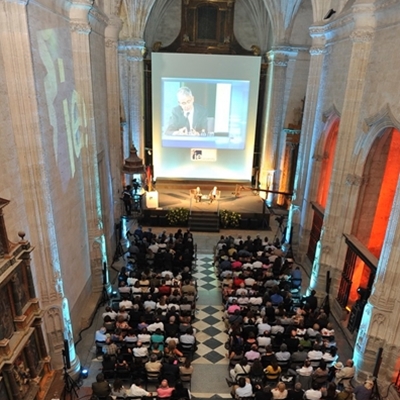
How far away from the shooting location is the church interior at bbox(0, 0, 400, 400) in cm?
707

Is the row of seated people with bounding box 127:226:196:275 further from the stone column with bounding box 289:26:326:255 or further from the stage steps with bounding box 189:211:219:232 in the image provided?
the stone column with bounding box 289:26:326:255

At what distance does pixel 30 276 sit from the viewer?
709 cm

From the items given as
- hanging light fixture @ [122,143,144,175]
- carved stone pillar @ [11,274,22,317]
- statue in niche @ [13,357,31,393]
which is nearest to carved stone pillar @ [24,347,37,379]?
statue in niche @ [13,357,31,393]

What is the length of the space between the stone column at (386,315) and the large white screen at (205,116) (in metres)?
15.3

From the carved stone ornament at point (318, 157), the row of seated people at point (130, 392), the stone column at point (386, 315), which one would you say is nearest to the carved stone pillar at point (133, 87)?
the carved stone ornament at point (318, 157)

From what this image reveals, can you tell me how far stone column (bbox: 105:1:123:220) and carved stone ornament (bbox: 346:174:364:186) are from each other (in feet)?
29.3

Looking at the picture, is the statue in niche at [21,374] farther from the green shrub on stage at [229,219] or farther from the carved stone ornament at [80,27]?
the green shrub on stage at [229,219]

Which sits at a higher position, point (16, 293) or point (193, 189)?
point (16, 293)

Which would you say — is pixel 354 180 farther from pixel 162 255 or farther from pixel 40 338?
pixel 40 338

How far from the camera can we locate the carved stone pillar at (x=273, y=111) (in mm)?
20750

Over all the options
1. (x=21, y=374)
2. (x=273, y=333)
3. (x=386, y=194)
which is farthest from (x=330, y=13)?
(x=21, y=374)

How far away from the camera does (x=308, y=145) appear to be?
14.9 metres

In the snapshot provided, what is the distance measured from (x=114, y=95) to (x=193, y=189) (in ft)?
29.3

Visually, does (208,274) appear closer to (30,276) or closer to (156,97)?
(30,276)
